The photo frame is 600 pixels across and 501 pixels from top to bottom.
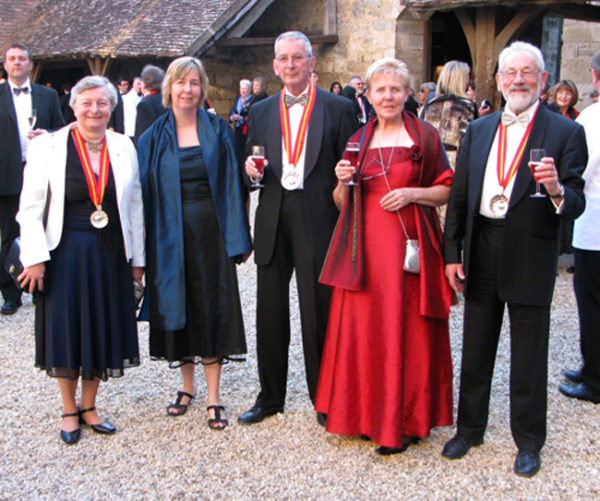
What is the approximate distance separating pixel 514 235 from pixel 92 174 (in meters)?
2.30

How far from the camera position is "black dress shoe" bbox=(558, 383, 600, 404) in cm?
456

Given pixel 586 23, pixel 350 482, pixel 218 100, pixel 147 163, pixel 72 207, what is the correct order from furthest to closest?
pixel 218 100 → pixel 586 23 → pixel 147 163 → pixel 72 207 → pixel 350 482

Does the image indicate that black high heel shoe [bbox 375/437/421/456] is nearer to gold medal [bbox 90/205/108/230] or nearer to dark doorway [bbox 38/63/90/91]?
gold medal [bbox 90/205/108/230]

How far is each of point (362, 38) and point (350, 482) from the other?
1395 centimetres

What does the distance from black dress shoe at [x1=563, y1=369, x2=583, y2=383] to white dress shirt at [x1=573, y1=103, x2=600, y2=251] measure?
0.95 metres

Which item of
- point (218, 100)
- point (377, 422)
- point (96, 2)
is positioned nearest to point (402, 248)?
point (377, 422)

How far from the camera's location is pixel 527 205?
132 inches

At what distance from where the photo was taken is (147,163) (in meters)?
4.09

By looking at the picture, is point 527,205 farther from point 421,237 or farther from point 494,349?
point 494,349

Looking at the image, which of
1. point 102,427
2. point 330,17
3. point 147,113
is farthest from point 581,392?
point 330,17

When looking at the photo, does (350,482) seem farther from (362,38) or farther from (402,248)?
(362,38)

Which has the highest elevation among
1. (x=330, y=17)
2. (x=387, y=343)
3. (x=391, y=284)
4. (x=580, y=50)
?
(x=330, y=17)

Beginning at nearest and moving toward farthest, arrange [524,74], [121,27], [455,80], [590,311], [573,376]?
[524,74] → [590,311] → [573,376] → [455,80] → [121,27]

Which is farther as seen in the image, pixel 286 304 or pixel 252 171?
pixel 286 304
